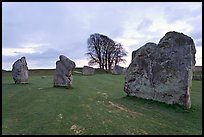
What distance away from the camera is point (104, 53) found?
79500mm

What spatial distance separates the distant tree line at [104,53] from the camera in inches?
3135

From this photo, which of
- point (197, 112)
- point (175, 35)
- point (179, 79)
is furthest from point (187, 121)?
point (175, 35)

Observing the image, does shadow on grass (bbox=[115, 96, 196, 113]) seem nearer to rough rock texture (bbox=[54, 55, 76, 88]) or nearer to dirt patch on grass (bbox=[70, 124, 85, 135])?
dirt patch on grass (bbox=[70, 124, 85, 135])

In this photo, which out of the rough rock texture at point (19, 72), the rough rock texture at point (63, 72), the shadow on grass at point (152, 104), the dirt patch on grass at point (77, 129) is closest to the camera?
the dirt patch on grass at point (77, 129)

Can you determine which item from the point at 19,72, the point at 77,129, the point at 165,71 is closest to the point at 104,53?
the point at 19,72

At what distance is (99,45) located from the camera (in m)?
79.8

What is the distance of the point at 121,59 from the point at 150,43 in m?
63.4

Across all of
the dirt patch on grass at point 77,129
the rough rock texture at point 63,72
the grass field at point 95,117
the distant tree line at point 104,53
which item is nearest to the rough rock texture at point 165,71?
the grass field at point 95,117

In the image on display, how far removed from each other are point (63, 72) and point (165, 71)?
9141 mm

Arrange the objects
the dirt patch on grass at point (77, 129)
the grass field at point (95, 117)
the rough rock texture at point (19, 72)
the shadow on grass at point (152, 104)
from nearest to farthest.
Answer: the dirt patch on grass at point (77, 129), the grass field at point (95, 117), the shadow on grass at point (152, 104), the rough rock texture at point (19, 72)

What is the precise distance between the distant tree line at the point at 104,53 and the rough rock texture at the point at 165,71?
62.1 metres

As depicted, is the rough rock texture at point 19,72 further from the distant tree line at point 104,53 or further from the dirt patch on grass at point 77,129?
the distant tree line at point 104,53

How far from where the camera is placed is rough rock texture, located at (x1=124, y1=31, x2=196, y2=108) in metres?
14.7

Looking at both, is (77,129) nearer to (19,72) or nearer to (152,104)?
(152,104)
